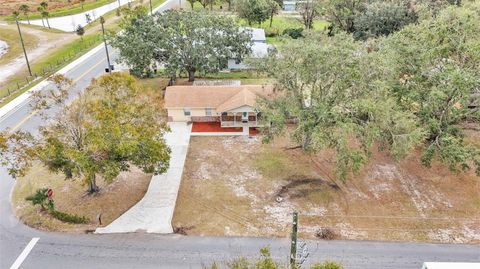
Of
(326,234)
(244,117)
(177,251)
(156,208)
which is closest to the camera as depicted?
(177,251)

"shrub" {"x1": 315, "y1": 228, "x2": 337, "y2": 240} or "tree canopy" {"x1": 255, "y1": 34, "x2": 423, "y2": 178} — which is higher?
"tree canopy" {"x1": 255, "y1": 34, "x2": 423, "y2": 178}

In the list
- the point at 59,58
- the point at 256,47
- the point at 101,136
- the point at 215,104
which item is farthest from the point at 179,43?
the point at 59,58

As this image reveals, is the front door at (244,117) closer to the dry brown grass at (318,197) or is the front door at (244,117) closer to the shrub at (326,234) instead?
the dry brown grass at (318,197)

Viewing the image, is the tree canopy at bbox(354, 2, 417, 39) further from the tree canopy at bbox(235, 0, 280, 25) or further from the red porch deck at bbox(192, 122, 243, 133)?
the red porch deck at bbox(192, 122, 243, 133)

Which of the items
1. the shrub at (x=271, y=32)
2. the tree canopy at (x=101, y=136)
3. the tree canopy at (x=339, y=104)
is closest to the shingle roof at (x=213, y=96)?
the tree canopy at (x=339, y=104)

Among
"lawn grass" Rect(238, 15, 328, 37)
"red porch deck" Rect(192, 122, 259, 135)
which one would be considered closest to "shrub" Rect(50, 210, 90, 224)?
"red porch deck" Rect(192, 122, 259, 135)

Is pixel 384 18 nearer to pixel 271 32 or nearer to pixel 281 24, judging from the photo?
pixel 271 32
